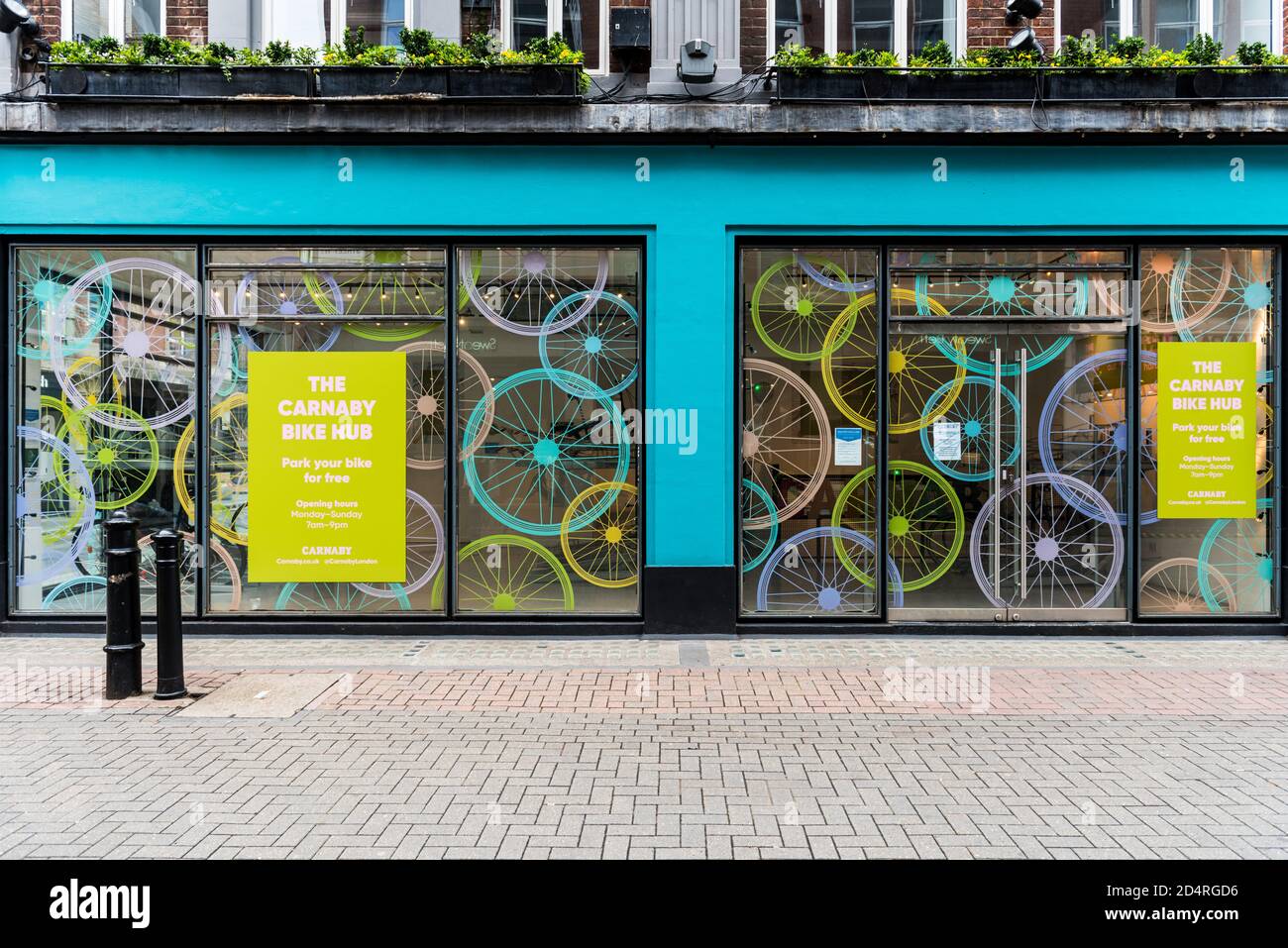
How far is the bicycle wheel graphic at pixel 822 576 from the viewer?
879 centimetres

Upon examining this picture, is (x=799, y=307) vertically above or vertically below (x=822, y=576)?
above

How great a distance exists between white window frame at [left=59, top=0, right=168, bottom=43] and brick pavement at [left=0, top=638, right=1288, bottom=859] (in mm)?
6144

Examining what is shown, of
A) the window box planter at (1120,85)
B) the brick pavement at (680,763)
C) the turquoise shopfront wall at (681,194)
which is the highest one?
the window box planter at (1120,85)

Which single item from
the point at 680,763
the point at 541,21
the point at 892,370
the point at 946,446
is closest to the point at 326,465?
the point at 541,21

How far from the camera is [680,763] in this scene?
5.27 m

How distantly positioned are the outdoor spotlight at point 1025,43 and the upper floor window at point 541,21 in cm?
398

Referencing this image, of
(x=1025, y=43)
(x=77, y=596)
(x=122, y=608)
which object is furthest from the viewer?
(x=77, y=596)

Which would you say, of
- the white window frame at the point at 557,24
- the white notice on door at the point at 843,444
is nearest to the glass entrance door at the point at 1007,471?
the white notice on door at the point at 843,444

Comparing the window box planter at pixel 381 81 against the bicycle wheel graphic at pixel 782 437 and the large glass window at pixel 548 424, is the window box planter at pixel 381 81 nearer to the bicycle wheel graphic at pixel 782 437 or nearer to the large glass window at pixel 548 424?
the large glass window at pixel 548 424

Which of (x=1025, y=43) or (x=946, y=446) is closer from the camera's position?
(x=1025, y=43)

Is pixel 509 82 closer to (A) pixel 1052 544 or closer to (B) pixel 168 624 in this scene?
(B) pixel 168 624

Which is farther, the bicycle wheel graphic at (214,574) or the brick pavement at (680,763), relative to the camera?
the bicycle wheel graphic at (214,574)

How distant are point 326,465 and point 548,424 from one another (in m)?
2.23

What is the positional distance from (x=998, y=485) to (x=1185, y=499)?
1858 mm
